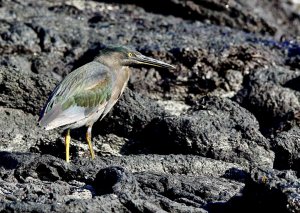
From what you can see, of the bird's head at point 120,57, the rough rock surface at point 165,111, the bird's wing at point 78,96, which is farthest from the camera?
the bird's head at point 120,57

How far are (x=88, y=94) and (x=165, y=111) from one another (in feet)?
3.34

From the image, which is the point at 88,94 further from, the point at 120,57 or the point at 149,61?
the point at 149,61

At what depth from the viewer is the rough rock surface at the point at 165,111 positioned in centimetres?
750

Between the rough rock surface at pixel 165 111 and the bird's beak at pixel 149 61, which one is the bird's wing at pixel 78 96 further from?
the bird's beak at pixel 149 61

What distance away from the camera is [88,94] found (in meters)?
10.0

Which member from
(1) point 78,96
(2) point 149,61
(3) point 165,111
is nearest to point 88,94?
(1) point 78,96

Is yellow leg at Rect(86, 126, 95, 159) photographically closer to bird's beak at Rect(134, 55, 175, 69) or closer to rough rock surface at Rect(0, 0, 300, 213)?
rough rock surface at Rect(0, 0, 300, 213)

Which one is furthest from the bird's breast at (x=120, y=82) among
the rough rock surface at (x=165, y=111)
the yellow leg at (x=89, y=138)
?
the yellow leg at (x=89, y=138)

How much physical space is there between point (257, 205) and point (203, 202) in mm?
730

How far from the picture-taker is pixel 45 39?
12281mm

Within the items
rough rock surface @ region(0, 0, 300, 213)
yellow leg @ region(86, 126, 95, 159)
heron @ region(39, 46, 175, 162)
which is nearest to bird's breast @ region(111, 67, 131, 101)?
heron @ region(39, 46, 175, 162)

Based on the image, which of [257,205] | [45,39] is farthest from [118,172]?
[45,39]

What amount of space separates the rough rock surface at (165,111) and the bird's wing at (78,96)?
1.05 feet

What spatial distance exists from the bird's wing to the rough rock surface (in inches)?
12.6
